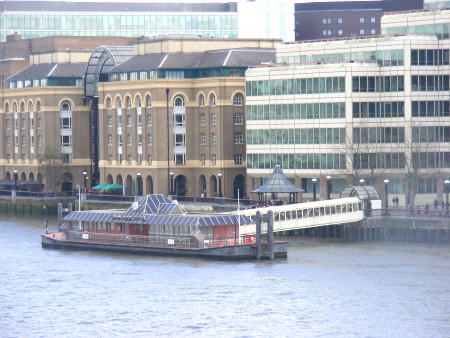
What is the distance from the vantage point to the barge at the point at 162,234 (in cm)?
10650

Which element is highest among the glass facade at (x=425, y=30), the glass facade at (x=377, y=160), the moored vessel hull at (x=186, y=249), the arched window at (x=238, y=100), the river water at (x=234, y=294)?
the glass facade at (x=425, y=30)

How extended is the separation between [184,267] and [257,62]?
1972 inches

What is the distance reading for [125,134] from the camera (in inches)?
6250

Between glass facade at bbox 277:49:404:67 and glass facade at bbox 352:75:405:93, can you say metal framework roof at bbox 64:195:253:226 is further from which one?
→ glass facade at bbox 277:49:404:67

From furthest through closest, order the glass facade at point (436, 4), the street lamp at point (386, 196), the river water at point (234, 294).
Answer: the glass facade at point (436, 4), the street lamp at point (386, 196), the river water at point (234, 294)

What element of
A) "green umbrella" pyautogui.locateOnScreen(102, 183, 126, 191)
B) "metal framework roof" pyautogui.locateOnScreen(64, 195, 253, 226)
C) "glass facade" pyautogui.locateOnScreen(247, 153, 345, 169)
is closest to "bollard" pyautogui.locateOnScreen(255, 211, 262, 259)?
"metal framework roof" pyautogui.locateOnScreen(64, 195, 253, 226)

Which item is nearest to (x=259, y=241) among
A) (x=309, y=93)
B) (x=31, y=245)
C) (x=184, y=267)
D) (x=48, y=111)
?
(x=184, y=267)

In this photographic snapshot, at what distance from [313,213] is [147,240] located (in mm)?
13375

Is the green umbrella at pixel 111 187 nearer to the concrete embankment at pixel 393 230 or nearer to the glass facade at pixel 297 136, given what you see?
the glass facade at pixel 297 136

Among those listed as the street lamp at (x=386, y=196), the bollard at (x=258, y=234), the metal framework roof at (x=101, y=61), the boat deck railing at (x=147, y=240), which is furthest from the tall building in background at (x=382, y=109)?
the metal framework roof at (x=101, y=61)

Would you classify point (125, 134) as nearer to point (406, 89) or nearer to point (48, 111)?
point (48, 111)

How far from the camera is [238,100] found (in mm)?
148625

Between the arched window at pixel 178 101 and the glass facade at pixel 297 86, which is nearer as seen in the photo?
the glass facade at pixel 297 86

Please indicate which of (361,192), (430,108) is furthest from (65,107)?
(361,192)
